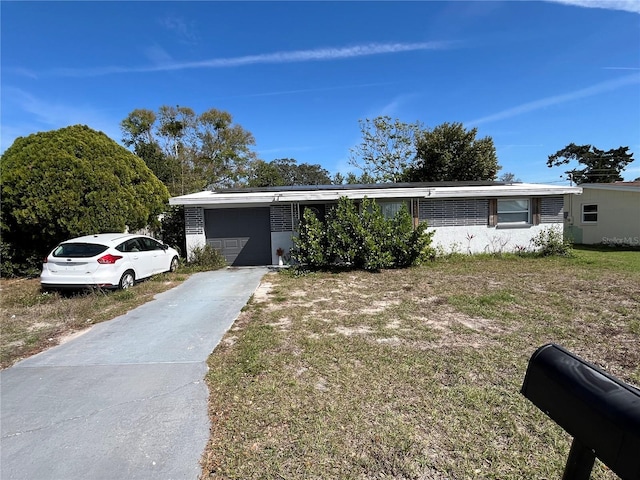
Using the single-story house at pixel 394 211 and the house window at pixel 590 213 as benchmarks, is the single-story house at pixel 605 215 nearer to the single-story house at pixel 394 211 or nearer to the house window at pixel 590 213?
the house window at pixel 590 213

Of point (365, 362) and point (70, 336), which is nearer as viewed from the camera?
point (365, 362)

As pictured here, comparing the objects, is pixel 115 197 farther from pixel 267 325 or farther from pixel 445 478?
pixel 445 478

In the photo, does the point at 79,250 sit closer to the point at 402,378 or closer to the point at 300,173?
the point at 402,378

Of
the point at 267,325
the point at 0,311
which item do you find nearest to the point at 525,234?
the point at 267,325

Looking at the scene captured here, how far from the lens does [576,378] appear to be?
1.29m

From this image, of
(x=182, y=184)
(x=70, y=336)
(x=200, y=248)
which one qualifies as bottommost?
(x=70, y=336)

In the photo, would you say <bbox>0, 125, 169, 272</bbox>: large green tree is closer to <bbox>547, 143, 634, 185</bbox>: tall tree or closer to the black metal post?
the black metal post

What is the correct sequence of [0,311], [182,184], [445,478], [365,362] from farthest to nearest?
[182,184], [0,311], [365,362], [445,478]

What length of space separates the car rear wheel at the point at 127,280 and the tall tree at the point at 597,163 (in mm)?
45731

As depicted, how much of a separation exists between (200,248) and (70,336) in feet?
23.0

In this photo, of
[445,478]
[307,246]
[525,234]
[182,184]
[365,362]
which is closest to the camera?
[445,478]

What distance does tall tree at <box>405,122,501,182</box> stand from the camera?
2558 cm

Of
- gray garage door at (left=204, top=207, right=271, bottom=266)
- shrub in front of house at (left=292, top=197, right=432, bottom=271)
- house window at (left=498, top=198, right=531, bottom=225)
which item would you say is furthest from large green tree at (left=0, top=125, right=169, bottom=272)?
house window at (left=498, top=198, right=531, bottom=225)

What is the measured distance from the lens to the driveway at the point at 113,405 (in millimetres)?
2650
